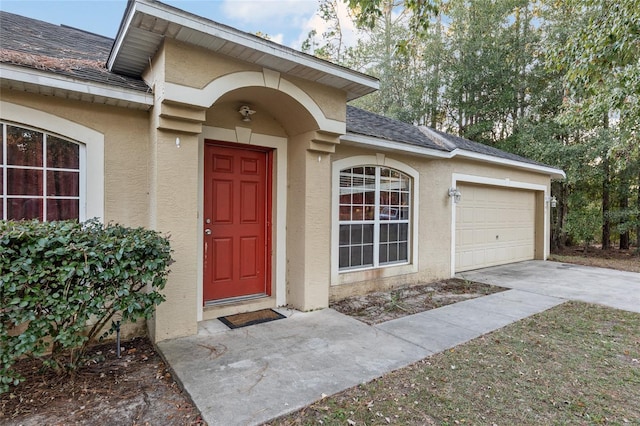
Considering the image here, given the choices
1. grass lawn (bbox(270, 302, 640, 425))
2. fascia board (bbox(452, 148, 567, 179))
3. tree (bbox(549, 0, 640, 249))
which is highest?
tree (bbox(549, 0, 640, 249))

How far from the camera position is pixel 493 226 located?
9.23m

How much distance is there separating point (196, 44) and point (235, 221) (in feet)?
7.72

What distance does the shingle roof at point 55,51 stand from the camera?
135 inches

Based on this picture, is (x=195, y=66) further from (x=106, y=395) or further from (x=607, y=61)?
(x=607, y=61)

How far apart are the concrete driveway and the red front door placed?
5.09m

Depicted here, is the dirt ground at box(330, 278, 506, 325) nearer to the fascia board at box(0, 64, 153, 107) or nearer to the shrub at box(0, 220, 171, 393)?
the shrub at box(0, 220, 171, 393)

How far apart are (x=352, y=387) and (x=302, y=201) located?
2.66 metres

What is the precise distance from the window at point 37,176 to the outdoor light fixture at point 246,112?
1.99m

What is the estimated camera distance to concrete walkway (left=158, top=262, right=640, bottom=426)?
2.73 meters

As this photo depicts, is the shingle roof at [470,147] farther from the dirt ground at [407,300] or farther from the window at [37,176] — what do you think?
the window at [37,176]

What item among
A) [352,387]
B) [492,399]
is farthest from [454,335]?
[352,387]

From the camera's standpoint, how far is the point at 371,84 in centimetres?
492

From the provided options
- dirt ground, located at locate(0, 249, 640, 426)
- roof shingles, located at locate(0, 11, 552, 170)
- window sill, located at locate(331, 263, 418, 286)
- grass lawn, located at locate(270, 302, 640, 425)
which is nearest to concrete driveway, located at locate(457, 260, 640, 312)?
window sill, located at locate(331, 263, 418, 286)

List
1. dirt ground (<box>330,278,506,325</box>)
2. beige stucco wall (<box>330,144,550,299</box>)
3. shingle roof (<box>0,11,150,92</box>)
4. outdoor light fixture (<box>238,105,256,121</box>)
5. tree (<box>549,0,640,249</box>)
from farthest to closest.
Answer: beige stucco wall (<box>330,144,550,299</box>) < tree (<box>549,0,640,249</box>) < dirt ground (<box>330,278,506,325</box>) < outdoor light fixture (<box>238,105,256,121</box>) < shingle roof (<box>0,11,150,92</box>)
